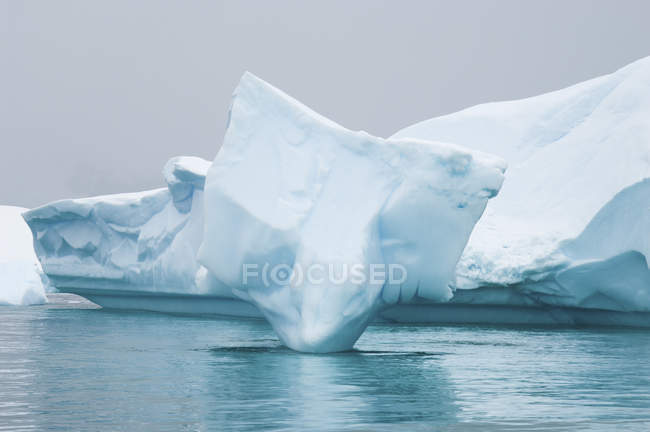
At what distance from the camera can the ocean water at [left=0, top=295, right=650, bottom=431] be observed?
6.25m

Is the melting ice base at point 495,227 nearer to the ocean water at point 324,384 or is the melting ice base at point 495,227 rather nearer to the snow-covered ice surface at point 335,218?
the snow-covered ice surface at point 335,218

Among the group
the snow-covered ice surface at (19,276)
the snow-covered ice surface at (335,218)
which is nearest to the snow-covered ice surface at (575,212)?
the snow-covered ice surface at (335,218)

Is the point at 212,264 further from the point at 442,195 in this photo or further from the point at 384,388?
the point at 384,388

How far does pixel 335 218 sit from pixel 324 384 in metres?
3.38

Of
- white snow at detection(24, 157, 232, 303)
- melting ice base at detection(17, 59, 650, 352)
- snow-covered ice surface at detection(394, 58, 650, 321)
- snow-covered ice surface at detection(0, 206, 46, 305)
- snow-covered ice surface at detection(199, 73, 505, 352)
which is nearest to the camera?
snow-covered ice surface at detection(199, 73, 505, 352)

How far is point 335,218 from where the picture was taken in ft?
36.7

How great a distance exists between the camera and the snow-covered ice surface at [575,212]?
16.9 metres

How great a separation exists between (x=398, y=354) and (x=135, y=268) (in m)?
13.1

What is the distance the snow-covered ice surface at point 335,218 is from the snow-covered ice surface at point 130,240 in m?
8.60

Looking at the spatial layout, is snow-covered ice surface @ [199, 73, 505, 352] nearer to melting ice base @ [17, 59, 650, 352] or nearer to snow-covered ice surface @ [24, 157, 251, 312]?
melting ice base @ [17, 59, 650, 352]

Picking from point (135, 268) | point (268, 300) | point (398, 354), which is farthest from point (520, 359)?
point (135, 268)

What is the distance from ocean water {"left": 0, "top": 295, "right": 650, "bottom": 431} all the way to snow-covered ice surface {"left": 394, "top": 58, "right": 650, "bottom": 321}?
2563mm

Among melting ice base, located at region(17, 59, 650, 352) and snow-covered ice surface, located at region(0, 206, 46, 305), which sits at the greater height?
melting ice base, located at region(17, 59, 650, 352)

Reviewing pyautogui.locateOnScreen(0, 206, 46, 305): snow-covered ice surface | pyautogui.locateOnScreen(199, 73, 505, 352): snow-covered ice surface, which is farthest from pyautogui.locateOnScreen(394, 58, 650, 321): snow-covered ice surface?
pyautogui.locateOnScreen(0, 206, 46, 305): snow-covered ice surface
